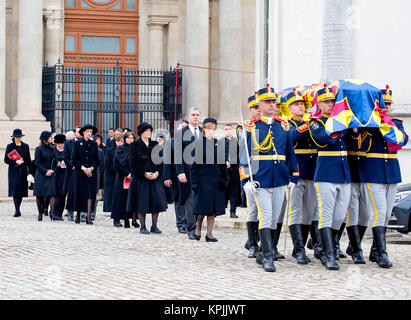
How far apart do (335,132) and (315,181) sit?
23.4 inches

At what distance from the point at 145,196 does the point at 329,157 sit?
16.7 feet

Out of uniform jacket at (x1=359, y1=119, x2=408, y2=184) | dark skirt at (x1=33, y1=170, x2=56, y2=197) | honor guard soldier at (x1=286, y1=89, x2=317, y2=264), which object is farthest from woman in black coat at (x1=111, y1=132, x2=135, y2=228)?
uniform jacket at (x1=359, y1=119, x2=408, y2=184)

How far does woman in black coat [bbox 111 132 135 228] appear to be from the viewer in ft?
50.9

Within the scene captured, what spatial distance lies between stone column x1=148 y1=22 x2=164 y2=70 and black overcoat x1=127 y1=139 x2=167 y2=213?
16030 mm

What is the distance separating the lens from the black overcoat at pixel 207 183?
12664 millimetres

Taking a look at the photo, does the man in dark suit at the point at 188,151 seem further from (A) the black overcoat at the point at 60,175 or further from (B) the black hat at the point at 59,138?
(B) the black hat at the point at 59,138

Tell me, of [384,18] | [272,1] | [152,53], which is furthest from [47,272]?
[152,53]

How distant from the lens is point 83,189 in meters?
16.5

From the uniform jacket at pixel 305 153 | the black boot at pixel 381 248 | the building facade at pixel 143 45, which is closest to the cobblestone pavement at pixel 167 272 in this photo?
the black boot at pixel 381 248

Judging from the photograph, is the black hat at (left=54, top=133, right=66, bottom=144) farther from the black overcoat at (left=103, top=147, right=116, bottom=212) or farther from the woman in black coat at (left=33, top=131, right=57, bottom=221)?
the black overcoat at (left=103, top=147, right=116, bottom=212)

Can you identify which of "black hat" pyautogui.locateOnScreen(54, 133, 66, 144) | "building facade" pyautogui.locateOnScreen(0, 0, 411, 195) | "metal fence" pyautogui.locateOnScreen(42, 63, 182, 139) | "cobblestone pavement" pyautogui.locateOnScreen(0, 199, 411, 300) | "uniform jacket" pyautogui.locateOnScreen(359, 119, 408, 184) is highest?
"building facade" pyautogui.locateOnScreen(0, 0, 411, 195)
